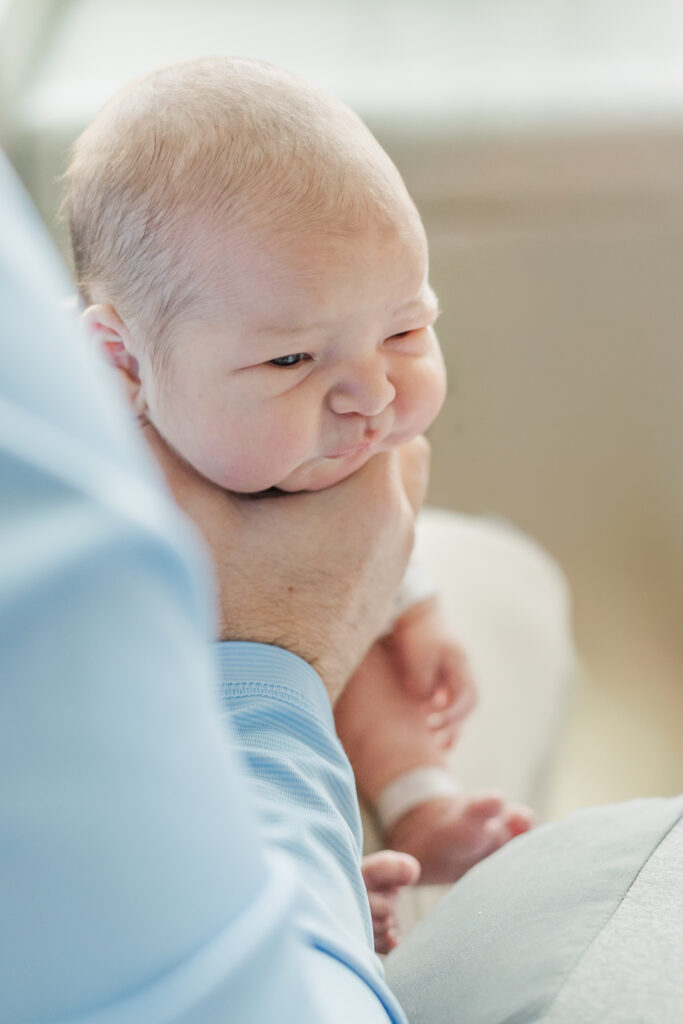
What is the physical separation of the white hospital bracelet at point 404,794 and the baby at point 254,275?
0.22 feet

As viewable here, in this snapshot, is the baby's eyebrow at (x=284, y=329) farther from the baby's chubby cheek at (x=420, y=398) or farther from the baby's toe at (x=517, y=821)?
the baby's toe at (x=517, y=821)

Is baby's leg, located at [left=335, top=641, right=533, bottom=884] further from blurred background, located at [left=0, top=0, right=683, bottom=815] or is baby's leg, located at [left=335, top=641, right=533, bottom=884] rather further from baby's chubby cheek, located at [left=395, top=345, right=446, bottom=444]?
blurred background, located at [left=0, top=0, right=683, bottom=815]

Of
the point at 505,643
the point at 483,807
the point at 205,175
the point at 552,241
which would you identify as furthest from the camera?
the point at 552,241

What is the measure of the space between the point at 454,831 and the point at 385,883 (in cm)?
8

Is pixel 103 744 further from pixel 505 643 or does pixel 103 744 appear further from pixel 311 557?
pixel 505 643

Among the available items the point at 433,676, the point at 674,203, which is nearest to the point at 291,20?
the point at 674,203

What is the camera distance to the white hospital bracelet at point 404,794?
0.54 m

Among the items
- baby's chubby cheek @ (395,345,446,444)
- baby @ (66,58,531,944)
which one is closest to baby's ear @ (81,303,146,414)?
baby @ (66,58,531,944)

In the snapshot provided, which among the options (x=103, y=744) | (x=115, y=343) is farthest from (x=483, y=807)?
(x=103, y=744)

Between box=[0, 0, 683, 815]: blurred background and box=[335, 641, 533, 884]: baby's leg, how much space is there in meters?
0.37

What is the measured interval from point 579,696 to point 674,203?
0.43 meters

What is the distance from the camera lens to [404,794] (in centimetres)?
54

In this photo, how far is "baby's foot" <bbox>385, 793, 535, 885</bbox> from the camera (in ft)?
1.75

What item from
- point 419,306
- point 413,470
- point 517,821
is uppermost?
point 419,306
